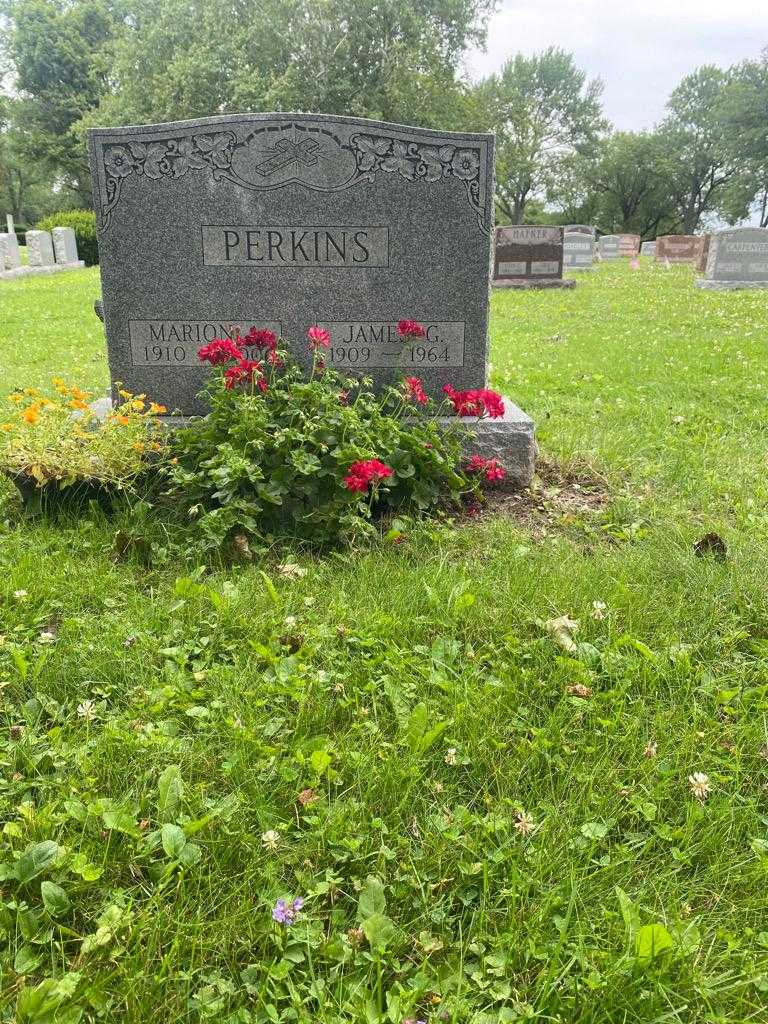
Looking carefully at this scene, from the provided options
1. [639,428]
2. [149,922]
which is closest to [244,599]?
[149,922]

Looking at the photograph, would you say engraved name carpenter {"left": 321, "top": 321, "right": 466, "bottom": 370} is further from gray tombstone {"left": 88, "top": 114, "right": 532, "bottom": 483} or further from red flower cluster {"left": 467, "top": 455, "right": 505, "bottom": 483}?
red flower cluster {"left": 467, "top": 455, "right": 505, "bottom": 483}

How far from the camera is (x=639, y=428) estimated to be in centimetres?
541

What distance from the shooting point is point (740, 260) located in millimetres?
16609

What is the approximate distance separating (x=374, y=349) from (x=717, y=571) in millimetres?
2293

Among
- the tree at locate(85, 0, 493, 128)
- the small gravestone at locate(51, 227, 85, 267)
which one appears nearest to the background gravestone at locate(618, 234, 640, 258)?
the tree at locate(85, 0, 493, 128)

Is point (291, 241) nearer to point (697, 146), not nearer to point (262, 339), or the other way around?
point (262, 339)

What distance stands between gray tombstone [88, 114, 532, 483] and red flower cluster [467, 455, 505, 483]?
714 millimetres

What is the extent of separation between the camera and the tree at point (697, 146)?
177 feet

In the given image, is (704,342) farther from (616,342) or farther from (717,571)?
(717,571)

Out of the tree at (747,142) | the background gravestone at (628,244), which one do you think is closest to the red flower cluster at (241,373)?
the background gravestone at (628,244)

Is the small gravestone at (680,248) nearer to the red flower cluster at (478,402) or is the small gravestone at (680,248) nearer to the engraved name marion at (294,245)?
the engraved name marion at (294,245)

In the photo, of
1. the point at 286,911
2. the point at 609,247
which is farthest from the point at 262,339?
the point at 609,247

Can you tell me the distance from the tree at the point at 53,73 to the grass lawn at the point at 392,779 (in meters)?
48.5

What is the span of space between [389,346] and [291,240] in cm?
82
